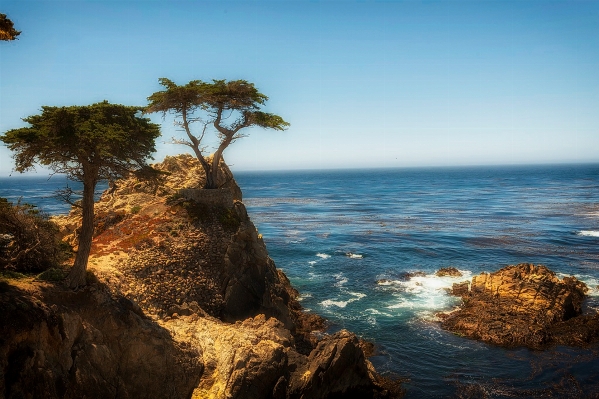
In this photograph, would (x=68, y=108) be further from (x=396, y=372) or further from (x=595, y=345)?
(x=595, y=345)

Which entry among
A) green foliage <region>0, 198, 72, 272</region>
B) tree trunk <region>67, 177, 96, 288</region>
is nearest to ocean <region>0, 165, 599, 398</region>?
tree trunk <region>67, 177, 96, 288</region>

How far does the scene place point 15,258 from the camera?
1947 cm

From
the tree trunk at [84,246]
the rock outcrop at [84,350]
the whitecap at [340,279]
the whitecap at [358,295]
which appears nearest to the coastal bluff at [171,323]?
the rock outcrop at [84,350]

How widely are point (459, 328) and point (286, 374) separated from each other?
59.2ft

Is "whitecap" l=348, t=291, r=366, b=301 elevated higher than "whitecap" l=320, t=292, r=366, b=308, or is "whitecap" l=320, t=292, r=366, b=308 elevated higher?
"whitecap" l=348, t=291, r=366, b=301

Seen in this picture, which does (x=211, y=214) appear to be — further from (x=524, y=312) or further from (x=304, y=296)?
(x=524, y=312)

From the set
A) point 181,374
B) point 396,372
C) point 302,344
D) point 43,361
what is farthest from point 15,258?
point 396,372

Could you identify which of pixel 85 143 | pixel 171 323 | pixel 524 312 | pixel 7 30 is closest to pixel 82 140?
pixel 85 143

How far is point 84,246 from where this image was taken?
66.6 feet

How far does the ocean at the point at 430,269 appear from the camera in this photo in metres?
27.1

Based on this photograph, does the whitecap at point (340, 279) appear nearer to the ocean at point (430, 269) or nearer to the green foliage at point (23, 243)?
the ocean at point (430, 269)

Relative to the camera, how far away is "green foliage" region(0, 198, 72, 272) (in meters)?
20.2

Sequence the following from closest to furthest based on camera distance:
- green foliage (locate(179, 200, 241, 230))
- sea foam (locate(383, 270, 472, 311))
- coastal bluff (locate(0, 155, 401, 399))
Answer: coastal bluff (locate(0, 155, 401, 399)), green foliage (locate(179, 200, 241, 230)), sea foam (locate(383, 270, 472, 311))

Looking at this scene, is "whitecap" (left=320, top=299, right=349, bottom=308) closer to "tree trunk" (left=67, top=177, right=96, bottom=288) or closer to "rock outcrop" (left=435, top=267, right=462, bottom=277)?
"rock outcrop" (left=435, top=267, right=462, bottom=277)
